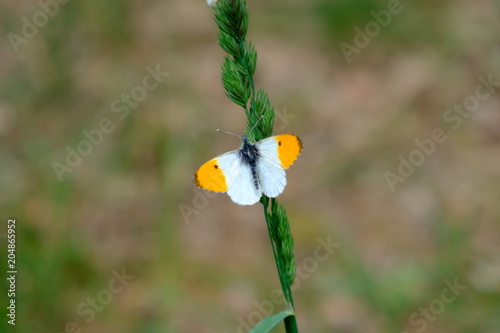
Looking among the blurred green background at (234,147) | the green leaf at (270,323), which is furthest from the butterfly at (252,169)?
the blurred green background at (234,147)

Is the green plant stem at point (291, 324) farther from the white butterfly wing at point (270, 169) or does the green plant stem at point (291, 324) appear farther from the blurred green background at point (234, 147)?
the blurred green background at point (234, 147)

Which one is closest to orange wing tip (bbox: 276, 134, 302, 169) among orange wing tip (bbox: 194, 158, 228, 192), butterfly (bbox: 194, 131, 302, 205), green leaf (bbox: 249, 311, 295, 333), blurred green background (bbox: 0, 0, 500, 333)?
butterfly (bbox: 194, 131, 302, 205)

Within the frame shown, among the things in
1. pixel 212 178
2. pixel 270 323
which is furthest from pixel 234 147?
pixel 270 323

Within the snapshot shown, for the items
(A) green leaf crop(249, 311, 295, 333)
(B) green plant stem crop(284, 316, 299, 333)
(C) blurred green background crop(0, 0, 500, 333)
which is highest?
(C) blurred green background crop(0, 0, 500, 333)

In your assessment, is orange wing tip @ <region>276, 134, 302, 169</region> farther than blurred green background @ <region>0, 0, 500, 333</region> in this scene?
No

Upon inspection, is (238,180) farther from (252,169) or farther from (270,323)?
(270,323)

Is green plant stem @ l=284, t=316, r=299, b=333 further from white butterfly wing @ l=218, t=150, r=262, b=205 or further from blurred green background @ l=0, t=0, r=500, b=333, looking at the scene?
blurred green background @ l=0, t=0, r=500, b=333

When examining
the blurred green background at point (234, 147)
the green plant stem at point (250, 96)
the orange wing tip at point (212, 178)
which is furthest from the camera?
the blurred green background at point (234, 147)

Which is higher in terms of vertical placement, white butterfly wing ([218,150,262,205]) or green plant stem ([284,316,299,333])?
white butterfly wing ([218,150,262,205])
